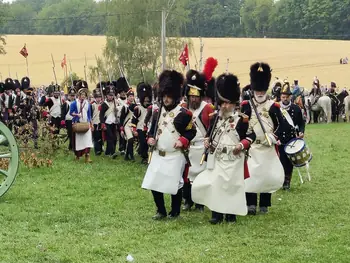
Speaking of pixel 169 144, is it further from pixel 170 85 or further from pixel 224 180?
pixel 224 180

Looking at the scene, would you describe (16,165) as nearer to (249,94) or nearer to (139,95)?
(249,94)

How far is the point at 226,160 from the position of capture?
9414mm

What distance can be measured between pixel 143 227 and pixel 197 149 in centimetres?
191

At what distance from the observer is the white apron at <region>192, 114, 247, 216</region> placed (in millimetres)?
9305

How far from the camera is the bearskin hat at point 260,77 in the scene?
34.4ft

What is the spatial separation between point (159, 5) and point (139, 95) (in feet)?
113

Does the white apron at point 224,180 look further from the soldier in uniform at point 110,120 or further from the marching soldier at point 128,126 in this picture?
the soldier in uniform at point 110,120

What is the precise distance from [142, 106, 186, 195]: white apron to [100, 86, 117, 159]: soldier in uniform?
776 centimetres

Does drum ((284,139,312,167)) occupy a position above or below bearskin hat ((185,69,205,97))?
below

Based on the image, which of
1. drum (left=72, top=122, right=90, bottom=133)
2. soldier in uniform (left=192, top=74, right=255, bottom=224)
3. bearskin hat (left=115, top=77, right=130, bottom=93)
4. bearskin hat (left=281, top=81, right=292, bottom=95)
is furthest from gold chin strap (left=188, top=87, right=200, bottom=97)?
bearskin hat (left=115, top=77, right=130, bottom=93)

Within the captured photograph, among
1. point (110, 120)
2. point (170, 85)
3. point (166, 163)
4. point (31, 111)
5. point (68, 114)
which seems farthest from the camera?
point (31, 111)

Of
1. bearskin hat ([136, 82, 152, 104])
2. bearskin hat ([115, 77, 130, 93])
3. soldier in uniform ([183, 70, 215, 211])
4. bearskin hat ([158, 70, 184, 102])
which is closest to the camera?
bearskin hat ([158, 70, 184, 102])

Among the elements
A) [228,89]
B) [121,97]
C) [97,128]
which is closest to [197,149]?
[228,89]

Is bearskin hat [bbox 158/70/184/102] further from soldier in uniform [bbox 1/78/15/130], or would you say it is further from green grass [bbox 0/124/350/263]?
soldier in uniform [bbox 1/78/15/130]
